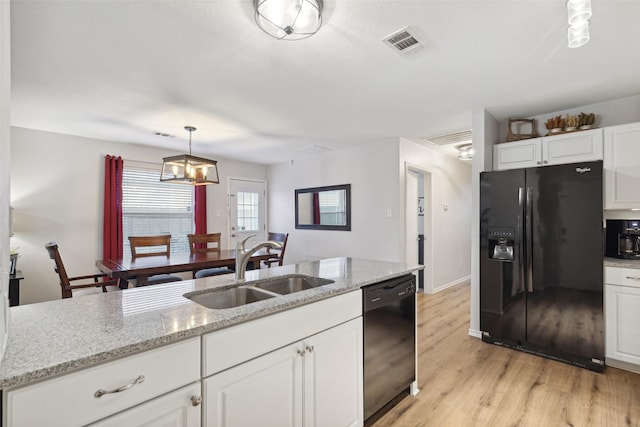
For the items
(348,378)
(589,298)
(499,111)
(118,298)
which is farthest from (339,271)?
(499,111)

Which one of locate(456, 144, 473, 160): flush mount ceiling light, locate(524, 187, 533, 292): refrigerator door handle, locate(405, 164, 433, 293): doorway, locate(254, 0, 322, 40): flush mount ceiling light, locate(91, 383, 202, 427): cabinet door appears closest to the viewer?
locate(91, 383, 202, 427): cabinet door

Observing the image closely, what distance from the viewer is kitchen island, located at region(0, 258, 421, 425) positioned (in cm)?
84

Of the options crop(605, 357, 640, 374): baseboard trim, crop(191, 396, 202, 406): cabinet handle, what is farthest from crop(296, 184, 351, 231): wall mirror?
crop(191, 396, 202, 406): cabinet handle

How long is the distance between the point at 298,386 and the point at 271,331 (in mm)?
334

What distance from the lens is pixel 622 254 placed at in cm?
275

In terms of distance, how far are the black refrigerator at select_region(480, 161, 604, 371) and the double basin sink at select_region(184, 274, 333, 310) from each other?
209 centimetres

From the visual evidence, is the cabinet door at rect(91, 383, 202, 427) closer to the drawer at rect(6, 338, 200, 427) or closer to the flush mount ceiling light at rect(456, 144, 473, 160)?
the drawer at rect(6, 338, 200, 427)

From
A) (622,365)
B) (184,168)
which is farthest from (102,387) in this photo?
(622,365)

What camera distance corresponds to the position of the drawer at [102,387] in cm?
78

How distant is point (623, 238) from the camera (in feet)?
9.07

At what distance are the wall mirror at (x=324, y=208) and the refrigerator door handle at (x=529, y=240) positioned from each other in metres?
2.53

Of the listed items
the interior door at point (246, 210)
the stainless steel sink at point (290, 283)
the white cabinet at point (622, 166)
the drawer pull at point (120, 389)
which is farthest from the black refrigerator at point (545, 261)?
the interior door at point (246, 210)

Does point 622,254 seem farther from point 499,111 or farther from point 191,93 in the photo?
point 191,93

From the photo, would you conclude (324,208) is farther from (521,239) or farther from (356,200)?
(521,239)
